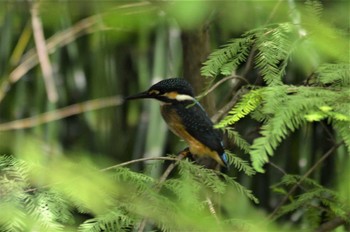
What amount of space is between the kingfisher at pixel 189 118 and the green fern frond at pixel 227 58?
1.28ft

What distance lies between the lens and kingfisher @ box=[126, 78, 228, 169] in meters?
1.71

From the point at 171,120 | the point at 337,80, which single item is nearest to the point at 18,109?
the point at 171,120

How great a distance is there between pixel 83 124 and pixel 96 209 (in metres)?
2.05

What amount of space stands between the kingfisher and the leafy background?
49 mm

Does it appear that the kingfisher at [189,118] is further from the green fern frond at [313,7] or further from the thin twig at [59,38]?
the green fern frond at [313,7]

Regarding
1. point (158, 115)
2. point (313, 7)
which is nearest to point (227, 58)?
point (313, 7)

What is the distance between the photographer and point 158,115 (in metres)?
2.71

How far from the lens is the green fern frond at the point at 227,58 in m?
1.23

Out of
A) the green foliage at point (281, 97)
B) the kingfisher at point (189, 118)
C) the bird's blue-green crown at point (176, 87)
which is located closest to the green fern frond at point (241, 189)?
the green foliage at point (281, 97)

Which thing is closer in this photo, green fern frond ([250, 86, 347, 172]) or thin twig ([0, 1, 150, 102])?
green fern frond ([250, 86, 347, 172])

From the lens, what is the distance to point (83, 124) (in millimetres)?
2852

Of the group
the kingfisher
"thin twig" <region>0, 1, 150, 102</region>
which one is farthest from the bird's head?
"thin twig" <region>0, 1, 150, 102</region>

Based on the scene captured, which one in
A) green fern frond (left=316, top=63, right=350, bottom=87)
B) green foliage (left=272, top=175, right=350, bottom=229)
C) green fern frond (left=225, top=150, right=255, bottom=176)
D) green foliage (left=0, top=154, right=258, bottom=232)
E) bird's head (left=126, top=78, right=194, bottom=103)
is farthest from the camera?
bird's head (left=126, top=78, right=194, bottom=103)

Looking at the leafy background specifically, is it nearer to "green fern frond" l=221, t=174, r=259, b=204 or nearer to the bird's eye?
"green fern frond" l=221, t=174, r=259, b=204
